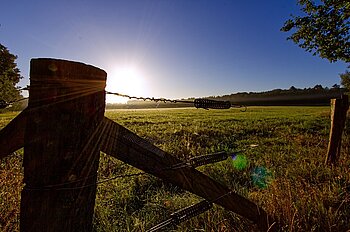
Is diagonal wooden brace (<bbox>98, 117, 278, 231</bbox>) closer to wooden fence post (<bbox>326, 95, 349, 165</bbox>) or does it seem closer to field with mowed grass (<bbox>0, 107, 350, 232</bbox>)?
field with mowed grass (<bbox>0, 107, 350, 232</bbox>)

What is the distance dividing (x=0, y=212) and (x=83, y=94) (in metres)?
3.07

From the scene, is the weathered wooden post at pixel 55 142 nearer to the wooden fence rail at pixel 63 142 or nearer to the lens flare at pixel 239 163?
the wooden fence rail at pixel 63 142

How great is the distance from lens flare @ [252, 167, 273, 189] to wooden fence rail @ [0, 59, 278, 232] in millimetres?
3710

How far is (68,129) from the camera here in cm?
128

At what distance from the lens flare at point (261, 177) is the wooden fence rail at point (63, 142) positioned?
12.2 feet

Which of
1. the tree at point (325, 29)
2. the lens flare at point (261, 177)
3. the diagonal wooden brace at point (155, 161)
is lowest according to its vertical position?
the lens flare at point (261, 177)

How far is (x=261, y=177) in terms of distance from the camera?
5.02m

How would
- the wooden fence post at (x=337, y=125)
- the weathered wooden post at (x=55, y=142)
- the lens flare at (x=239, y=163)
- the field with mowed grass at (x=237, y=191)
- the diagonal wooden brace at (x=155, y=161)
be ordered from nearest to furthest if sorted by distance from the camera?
the weathered wooden post at (x=55, y=142) < the diagonal wooden brace at (x=155, y=161) < the field with mowed grass at (x=237, y=191) < the wooden fence post at (x=337, y=125) < the lens flare at (x=239, y=163)

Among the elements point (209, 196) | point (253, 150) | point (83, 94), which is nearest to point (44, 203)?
point (83, 94)

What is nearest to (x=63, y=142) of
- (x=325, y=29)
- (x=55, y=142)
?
(x=55, y=142)

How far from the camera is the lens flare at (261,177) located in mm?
4582

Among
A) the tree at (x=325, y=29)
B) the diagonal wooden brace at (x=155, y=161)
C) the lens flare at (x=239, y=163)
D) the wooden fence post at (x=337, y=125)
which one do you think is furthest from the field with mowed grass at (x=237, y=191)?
the tree at (x=325, y=29)

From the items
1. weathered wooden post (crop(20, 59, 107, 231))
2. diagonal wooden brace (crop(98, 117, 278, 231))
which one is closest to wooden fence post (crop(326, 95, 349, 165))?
diagonal wooden brace (crop(98, 117, 278, 231))

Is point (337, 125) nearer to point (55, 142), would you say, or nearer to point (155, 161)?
point (155, 161)
